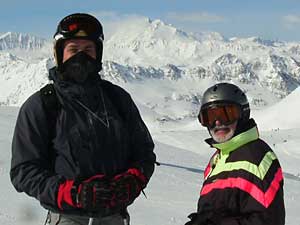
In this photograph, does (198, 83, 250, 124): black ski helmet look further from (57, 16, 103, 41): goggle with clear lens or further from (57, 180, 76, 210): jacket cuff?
(57, 180, 76, 210): jacket cuff

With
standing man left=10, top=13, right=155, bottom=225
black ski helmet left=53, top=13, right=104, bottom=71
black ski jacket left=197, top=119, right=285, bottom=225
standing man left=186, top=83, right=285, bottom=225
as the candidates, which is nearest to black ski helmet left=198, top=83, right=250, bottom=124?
standing man left=186, top=83, right=285, bottom=225

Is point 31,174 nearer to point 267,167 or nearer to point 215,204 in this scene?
point 215,204

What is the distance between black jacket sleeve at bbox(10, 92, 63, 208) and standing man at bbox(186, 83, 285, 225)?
3.45 feet

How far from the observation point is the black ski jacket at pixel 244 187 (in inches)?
143

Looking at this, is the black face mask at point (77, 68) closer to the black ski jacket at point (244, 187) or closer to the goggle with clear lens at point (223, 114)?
the goggle with clear lens at point (223, 114)

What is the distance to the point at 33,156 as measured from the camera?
12.3ft

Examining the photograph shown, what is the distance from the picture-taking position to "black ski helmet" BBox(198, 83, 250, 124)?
4.02m

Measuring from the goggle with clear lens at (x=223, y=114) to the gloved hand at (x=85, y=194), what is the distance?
94 centimetres

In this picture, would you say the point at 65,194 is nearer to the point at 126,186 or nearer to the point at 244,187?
the point at 126,186

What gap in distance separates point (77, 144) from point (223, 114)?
3.58ft

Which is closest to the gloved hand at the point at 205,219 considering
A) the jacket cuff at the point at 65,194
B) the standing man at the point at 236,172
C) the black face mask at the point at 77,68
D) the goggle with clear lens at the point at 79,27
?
the standing man at the point at 236,172

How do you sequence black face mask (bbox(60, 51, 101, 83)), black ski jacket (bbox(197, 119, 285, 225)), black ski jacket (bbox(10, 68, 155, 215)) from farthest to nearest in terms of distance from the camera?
1. black face mask (bbox(60, 51, 101, 83))
2. black ski jacket (bbox(10, 68, 155, 215))
3. black ski jacket (bbox(197, 119, 285, 225))

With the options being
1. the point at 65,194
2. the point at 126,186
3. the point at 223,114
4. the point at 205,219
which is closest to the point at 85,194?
the point at 65,194

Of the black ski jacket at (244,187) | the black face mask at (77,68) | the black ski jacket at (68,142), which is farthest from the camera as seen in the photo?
the black face mask at (77,68)
